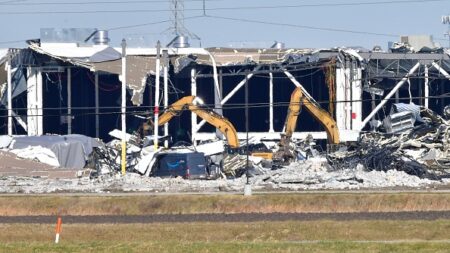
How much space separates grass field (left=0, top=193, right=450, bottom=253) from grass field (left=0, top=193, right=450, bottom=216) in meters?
0.03

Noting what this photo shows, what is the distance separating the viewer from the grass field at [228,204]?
142 feet

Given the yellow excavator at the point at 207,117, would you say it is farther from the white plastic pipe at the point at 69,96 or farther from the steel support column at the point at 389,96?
the steel support column at the point at 389,96

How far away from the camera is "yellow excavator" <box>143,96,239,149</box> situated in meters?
60.7

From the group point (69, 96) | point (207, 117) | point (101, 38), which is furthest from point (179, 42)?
point (207, 117)

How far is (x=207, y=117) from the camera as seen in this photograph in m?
61.5

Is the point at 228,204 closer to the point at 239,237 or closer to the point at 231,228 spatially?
the point at 231,228

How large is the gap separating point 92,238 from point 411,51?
39.0m

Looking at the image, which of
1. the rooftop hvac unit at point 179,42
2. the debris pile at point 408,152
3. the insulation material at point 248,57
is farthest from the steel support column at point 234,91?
the debris pile at point 408,152

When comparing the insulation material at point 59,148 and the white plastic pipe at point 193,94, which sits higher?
the white plastic pipe at point 193,94

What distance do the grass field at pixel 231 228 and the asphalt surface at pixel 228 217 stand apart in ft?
5.05

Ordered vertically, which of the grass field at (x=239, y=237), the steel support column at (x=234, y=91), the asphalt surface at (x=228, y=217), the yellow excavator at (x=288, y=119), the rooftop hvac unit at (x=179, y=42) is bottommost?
the asphalt surface at (x=228, y=217)

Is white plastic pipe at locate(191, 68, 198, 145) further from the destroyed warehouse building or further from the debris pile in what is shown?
the debris pile

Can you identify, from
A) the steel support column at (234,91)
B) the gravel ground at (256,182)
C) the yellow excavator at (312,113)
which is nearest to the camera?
the gravel ground at (256,182)

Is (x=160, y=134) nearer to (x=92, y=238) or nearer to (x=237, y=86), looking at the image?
(x=237, y=86)
